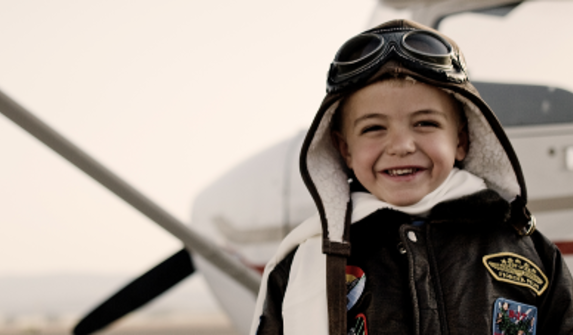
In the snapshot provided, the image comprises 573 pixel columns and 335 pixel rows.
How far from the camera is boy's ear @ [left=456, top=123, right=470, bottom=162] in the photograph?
4.93 ft

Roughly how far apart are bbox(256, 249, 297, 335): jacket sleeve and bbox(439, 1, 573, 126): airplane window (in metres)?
1.46

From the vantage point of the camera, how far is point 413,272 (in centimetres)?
121

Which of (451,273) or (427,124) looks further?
(427,124)

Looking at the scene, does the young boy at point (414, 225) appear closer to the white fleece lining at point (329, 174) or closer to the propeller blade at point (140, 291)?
the white fleece lining at point (329, 174)

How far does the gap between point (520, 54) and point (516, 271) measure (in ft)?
5.94

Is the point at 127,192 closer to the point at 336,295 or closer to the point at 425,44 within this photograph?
the point at 336,295

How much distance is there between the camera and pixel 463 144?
4.97 ft

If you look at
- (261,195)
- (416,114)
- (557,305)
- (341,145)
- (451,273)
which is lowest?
(261,195)

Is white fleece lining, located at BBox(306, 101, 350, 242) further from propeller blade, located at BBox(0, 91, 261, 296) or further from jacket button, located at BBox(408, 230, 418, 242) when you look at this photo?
propeller blade, located at BBox(0, 91, 261, 296)

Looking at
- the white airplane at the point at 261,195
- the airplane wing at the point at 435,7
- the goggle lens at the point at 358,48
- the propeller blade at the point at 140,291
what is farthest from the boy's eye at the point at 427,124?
the propeller blade at the point at 140,291

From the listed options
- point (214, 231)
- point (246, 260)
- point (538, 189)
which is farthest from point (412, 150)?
point (214, 231)

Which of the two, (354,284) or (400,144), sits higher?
(400,144)

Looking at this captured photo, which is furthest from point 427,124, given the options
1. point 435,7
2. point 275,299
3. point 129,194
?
point 435,7

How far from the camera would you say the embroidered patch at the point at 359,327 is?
1.22m
